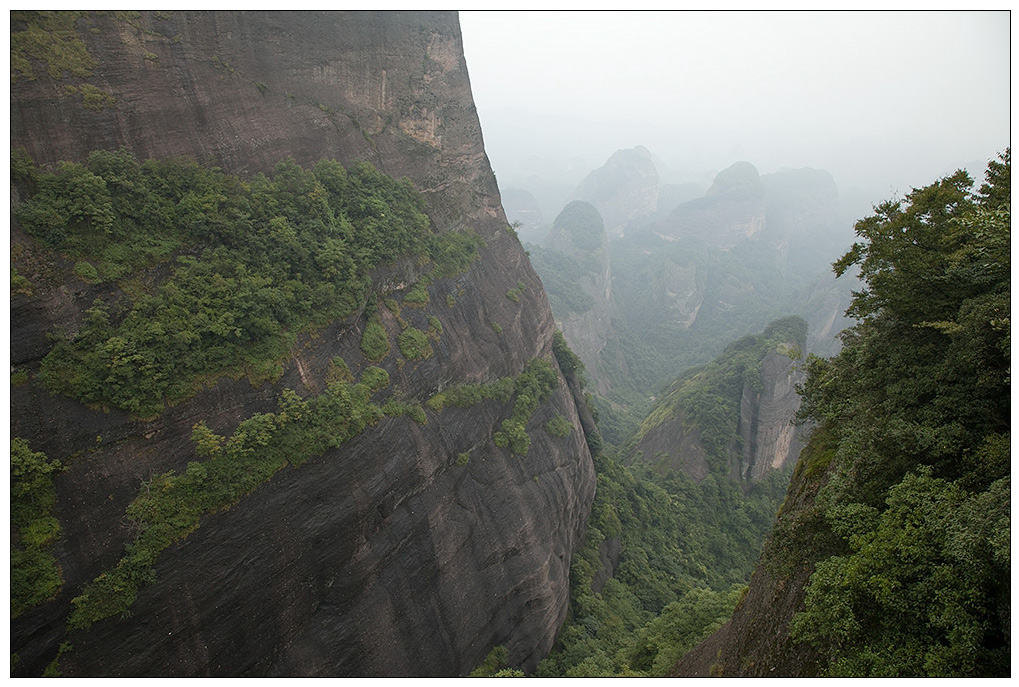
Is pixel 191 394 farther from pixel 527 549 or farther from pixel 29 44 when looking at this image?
pixel 527 549

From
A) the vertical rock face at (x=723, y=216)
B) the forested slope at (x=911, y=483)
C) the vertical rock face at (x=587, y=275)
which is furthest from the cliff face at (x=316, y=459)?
the vertical rock face at (x=723, y=216)

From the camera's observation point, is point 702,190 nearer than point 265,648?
No

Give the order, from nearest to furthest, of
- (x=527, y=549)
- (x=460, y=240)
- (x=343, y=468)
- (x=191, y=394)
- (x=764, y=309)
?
(x=191, y=394)
(x=343, y=468)
(x=527, y=549)
(x=460, y=240)
(x=764, y=309)

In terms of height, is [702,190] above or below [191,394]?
above

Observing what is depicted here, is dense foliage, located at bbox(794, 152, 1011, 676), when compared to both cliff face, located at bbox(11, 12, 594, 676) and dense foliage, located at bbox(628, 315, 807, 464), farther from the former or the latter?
dense foliage, located at bbox(628, 315, 807, 464)

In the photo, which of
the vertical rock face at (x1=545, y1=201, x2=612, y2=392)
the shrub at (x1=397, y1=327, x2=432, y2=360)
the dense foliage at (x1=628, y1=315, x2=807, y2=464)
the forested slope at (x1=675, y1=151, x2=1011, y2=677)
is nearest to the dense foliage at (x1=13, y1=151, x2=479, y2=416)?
the shrub at (x1=397, y1=327, x2=432, y2=360)

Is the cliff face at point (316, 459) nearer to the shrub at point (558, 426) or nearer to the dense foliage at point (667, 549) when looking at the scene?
the shrub at point (558, 426)

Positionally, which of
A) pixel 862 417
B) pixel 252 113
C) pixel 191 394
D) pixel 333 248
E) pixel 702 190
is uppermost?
pixel 702 190

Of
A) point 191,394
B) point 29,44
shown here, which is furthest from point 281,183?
point 191,394
